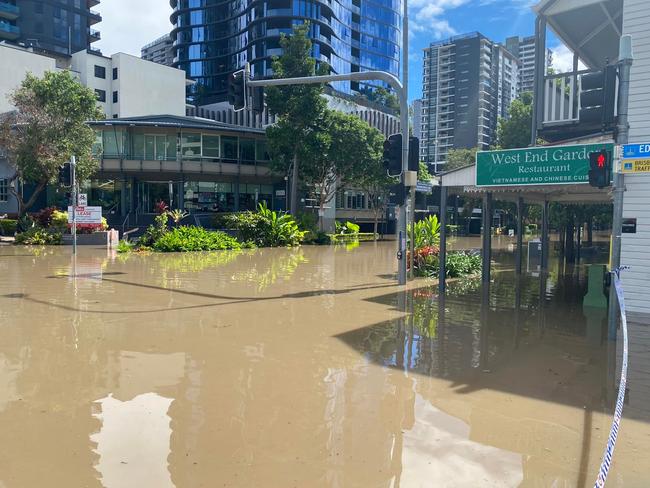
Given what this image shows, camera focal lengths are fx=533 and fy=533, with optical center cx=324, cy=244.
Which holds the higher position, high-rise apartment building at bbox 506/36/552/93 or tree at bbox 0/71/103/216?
high-rise apartment building at bbox 506/36/552/93

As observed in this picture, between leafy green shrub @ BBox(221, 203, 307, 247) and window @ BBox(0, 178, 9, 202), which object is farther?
window @ BBox(0, 178, 9, 202)

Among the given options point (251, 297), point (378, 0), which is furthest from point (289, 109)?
point (378, 0)

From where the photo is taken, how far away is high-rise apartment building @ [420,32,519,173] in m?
155

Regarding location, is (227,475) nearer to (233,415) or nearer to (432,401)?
(233,415)

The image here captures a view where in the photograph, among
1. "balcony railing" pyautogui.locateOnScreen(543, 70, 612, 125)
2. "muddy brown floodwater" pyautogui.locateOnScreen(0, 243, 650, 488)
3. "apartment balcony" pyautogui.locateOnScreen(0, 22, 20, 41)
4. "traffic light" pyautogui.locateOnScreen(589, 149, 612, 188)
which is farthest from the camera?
"apartment balcony" pyautogui.locateOnScreen(0, 22, 20, 41)

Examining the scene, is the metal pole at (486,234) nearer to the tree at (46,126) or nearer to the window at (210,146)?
the tree at (46,126)

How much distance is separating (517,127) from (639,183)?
2941 cm

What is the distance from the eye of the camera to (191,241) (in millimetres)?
26109

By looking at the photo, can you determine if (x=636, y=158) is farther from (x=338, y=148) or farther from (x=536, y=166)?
(x=338, y=148)

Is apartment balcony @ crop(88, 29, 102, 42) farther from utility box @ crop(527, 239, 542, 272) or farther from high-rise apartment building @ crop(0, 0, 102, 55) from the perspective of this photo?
utility box @ crop(527, 239, 542, 272)

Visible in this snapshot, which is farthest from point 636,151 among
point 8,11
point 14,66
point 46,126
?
point 8,11

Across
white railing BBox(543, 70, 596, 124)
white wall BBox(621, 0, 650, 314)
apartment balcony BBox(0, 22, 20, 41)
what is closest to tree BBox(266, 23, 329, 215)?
white railing BBox(543, 70, 596, 124)

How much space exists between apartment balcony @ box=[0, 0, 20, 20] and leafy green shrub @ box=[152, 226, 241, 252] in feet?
233

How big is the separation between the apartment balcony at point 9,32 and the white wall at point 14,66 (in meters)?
20.8
